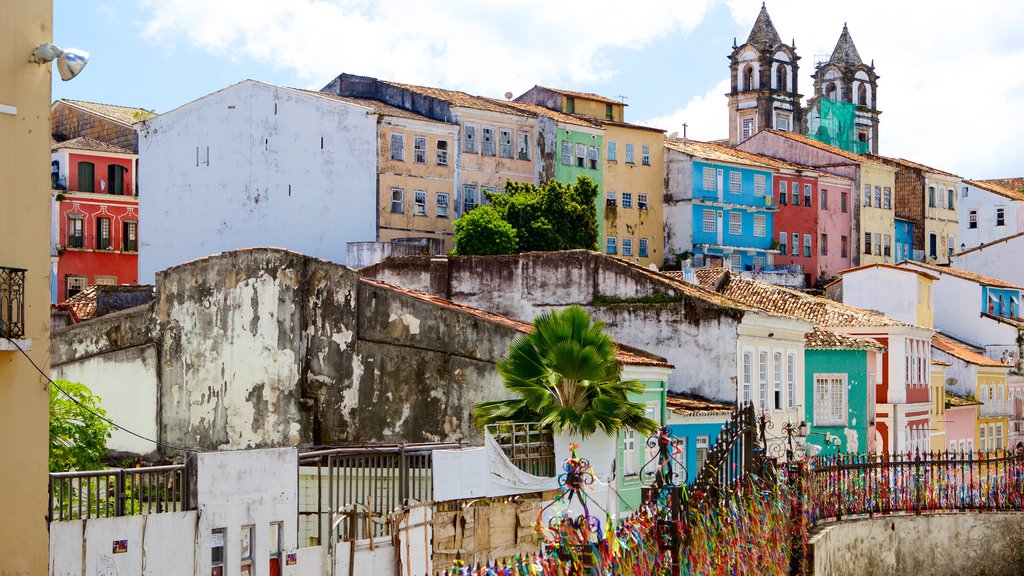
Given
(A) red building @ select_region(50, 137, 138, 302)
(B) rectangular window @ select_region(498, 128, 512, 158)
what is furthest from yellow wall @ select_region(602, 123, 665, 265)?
(A) red building @ select_region(50, 137, 138, 302)

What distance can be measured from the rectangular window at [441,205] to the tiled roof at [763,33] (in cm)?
6583

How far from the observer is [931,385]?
53375mm

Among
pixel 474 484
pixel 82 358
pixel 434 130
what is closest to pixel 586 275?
pixel 82 358

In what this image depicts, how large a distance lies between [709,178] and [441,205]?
→ 63.3 feet

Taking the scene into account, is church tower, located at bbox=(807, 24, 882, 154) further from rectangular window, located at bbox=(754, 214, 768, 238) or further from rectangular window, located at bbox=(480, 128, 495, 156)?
rectangular window, located at bbox=(480, 128, 495, 156)

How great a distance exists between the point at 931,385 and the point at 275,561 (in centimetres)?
3860

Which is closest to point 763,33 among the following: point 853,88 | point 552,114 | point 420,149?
point 853,88

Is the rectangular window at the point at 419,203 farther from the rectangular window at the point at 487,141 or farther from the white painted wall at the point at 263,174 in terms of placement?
the rectangular window at the point at 487,141

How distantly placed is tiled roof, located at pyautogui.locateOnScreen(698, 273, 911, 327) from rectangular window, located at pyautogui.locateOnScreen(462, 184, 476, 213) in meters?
23.6

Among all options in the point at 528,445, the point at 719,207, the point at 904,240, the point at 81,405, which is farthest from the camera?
the point at 904,240

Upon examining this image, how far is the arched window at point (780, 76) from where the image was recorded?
12681cm

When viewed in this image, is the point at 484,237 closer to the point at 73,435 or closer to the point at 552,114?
the point at 552,114

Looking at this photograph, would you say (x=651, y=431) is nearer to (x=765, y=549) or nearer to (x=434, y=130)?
(x=765, y=549)

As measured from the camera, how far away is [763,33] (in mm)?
127938
